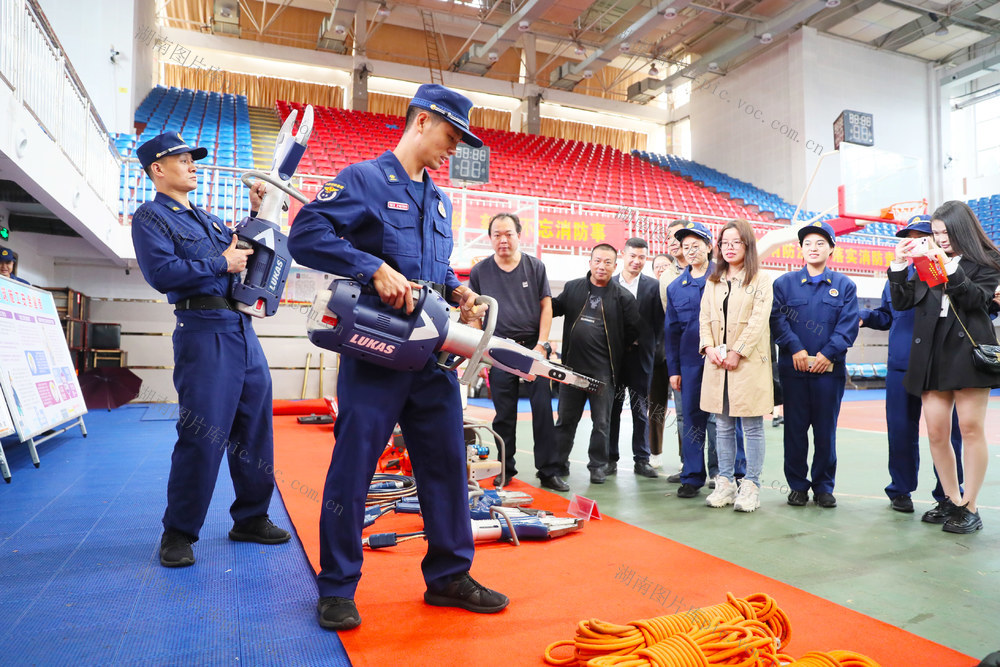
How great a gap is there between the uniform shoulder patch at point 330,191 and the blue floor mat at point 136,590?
1249 mm

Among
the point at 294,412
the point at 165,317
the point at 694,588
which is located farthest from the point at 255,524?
the point at 165,317

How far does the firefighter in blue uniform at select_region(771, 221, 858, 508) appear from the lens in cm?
340

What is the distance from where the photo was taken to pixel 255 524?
265 centimetres

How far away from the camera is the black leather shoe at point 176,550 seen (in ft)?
7.55

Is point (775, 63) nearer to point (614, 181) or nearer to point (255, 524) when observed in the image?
point (614, 181)

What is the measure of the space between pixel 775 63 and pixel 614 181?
5680mm

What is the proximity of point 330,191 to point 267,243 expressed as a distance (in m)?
0.89

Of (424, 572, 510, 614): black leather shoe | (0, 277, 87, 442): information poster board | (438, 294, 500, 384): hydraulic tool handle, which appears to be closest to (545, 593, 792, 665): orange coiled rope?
(424, 572, 510, 614): black leather shoe

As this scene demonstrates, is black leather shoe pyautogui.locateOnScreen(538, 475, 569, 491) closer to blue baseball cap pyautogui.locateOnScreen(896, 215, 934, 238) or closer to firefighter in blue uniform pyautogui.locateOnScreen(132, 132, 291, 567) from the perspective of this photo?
firefighter in blue uniform pyautogui.locateOnScreen(132, 132, 291, 567)

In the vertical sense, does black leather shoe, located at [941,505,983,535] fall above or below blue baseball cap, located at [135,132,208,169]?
below

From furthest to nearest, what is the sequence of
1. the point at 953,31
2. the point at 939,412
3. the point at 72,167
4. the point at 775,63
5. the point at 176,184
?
the point at 775,63 → the point at 953,31 → the point at 72,167 → the point at 939,412 → the point at 176,184

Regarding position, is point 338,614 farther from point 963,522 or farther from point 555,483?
point 963,522

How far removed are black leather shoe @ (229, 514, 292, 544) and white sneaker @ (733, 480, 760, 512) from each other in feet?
7.51

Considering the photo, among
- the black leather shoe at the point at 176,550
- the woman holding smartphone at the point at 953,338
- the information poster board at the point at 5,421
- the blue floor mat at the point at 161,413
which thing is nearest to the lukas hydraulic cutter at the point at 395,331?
the black leather shoe at the point at 176,550
